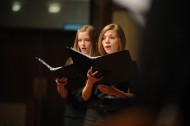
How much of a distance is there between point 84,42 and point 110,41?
0.26 feet

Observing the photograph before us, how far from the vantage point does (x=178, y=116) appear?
91 centimetres

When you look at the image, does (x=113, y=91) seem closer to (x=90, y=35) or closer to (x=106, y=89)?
(x=106, y=89)

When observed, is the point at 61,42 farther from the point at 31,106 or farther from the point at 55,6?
the point at 31,106

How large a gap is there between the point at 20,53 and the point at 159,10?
1.43ft

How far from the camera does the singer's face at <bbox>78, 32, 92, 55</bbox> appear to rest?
37.3 inches

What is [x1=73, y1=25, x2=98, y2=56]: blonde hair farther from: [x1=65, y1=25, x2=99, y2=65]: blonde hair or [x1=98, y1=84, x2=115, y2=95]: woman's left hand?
[x1=98, y1=84, x2=115, y2=95]: woman's left hand

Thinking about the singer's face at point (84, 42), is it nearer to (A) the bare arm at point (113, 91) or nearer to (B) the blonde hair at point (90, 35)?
(B) the blonde hair at point (90, 35)

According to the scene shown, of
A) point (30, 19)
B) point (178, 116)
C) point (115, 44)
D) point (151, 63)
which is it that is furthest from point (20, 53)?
point (178, 116)

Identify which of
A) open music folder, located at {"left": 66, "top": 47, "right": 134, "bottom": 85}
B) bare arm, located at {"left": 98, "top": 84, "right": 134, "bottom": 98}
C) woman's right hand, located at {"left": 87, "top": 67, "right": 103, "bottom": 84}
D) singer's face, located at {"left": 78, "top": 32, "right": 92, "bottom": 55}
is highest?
singer's face, located at {"left": 78, "top": 32, "right": 92, "bottom": 55}

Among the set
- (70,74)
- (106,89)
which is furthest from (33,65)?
(106,89)

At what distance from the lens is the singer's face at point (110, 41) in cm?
93

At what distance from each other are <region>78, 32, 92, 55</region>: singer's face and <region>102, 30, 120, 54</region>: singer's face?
0.05 meters

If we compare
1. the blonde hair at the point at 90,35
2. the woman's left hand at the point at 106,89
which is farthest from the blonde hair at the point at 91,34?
the woman's left hand at the point at 106,89

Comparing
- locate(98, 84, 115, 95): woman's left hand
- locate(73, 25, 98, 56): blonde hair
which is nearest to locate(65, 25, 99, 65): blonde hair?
locate(73, 25, 98, 56): blonde hair
